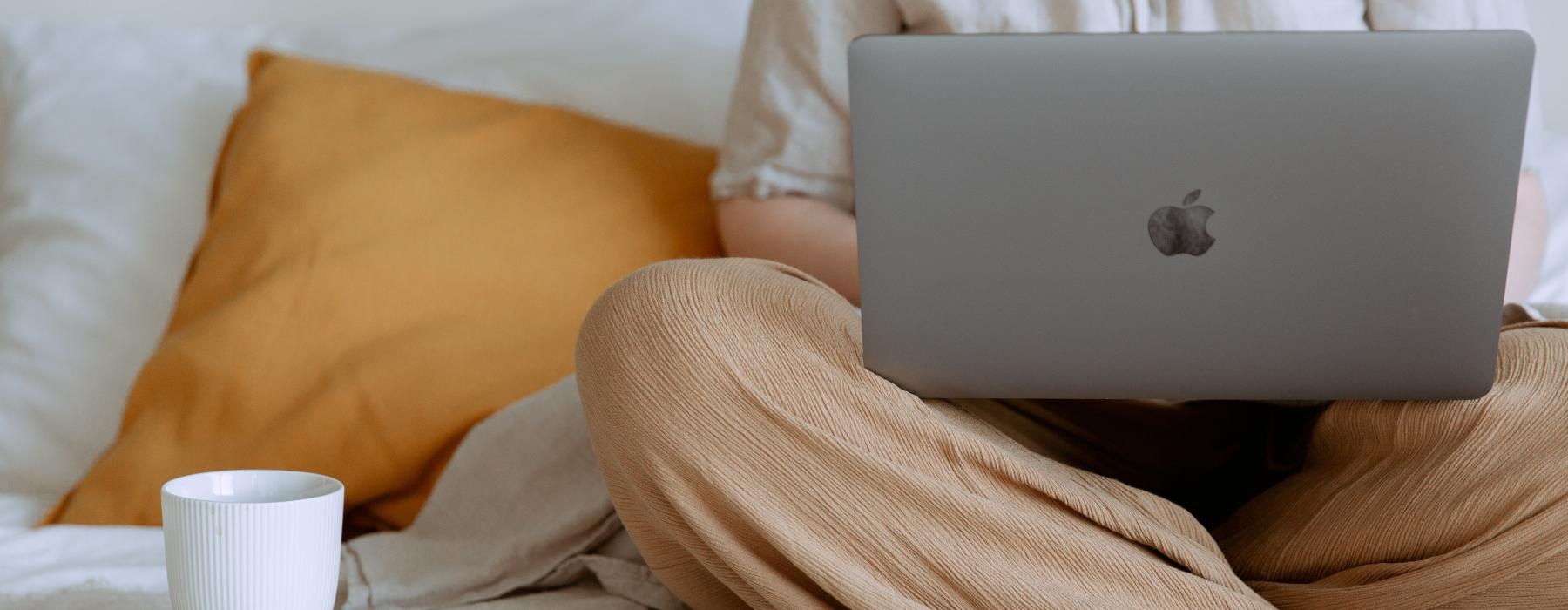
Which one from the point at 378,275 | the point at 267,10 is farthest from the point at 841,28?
the point at 267,10

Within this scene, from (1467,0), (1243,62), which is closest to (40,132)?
(1243,62)

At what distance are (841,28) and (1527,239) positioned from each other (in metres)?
0.63

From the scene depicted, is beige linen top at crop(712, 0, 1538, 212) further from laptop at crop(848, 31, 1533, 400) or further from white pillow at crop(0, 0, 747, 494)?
laptop at crop(848, 31, 1533, 400)

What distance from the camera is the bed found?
1.25m

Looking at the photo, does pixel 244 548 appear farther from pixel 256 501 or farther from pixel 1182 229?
pixel 1182 229

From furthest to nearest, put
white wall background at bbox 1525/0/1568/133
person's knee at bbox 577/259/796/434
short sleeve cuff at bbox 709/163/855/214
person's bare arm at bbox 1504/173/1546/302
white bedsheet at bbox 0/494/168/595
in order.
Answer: white wall background at bbox 1525/0/1568/133
short sleeve cuff at bbox 709/163/855/214
person's bare arm at bbox 1504/173/1546/302
white bedsheet at bbox 0/494/168/595
person's knee at bbox 577/259/796/434

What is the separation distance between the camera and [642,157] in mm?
1342

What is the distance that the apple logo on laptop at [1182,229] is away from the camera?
67 centimetres

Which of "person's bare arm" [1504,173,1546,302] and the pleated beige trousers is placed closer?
the pleated beige trousers

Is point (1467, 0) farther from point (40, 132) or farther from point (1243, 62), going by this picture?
point (40, 132)


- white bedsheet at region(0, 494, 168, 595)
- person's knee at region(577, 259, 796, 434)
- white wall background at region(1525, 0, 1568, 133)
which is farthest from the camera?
white wall background at region(1525, 0, 1568, 133)

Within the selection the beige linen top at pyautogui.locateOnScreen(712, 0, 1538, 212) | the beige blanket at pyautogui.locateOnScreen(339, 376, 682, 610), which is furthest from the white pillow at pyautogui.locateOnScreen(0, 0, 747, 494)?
the beige blanket at pyautogui.locateOnScreen(339, 376, 682, 610)

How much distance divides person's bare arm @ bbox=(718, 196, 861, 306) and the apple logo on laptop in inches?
18.0

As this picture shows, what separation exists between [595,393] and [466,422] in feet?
1.23
